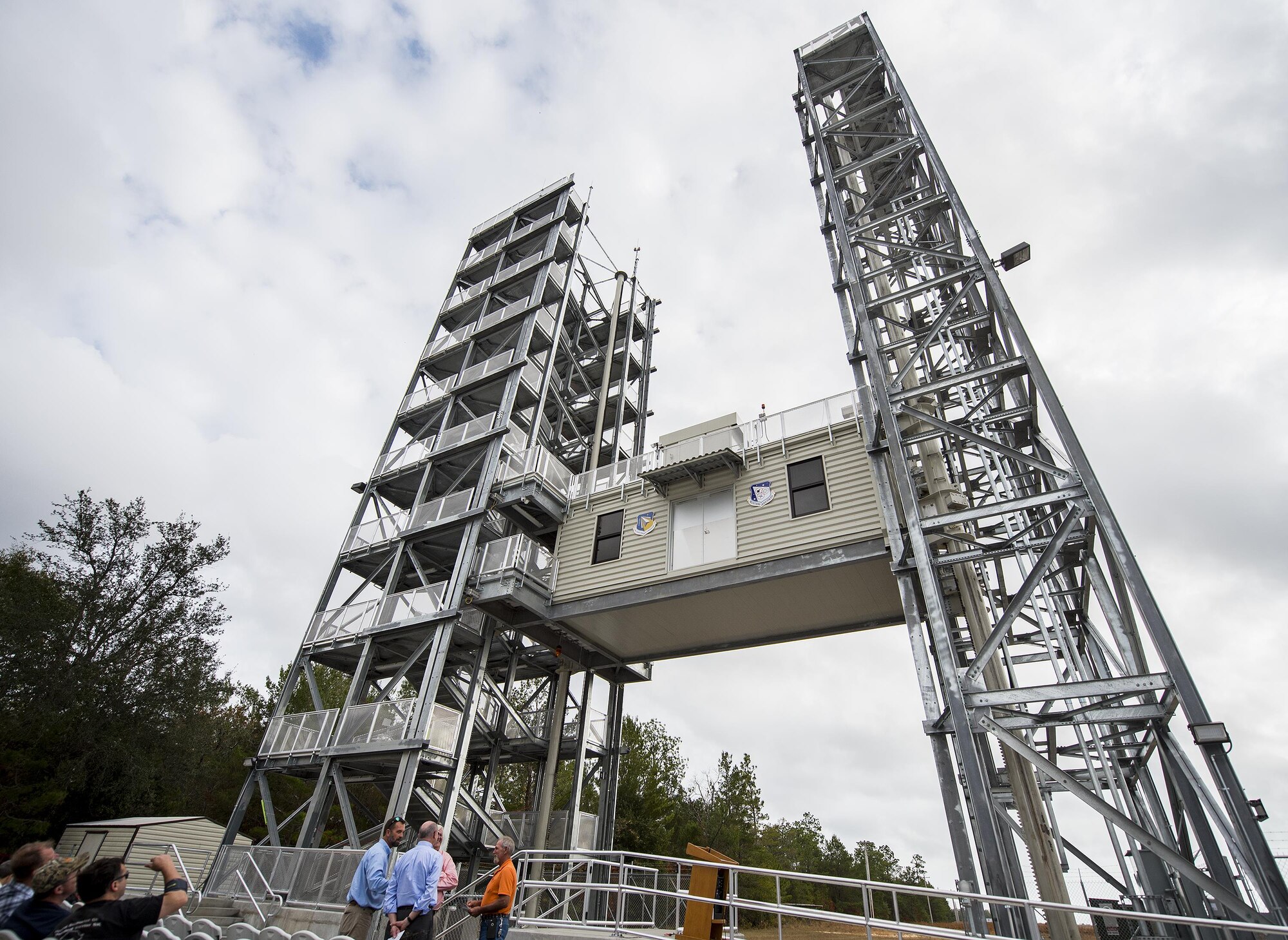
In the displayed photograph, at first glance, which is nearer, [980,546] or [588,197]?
[980,546]

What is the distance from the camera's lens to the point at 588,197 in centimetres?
2980

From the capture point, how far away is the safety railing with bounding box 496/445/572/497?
1922cm

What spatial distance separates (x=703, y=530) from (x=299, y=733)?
11831 millimetres

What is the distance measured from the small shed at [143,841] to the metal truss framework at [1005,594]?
22729 mm

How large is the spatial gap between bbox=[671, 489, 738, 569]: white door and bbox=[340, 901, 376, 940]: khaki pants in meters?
10.1

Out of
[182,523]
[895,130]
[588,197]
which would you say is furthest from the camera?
[182,523]

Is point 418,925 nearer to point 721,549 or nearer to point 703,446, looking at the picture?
point 721,549

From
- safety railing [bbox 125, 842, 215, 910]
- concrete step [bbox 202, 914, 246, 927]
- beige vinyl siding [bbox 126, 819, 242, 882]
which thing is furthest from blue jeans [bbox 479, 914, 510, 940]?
beige vinyl siding [bbox 126, 819, 242, 882]

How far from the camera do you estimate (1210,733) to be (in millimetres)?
7215

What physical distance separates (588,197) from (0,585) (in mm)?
28930

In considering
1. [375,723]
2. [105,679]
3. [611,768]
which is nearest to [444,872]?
[375,723]

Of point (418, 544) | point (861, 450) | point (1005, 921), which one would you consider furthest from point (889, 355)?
point (418, 544)

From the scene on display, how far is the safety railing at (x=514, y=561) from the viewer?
1744 centimetres

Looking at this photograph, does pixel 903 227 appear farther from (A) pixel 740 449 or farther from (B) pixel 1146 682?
(B) pixel 1146 682
